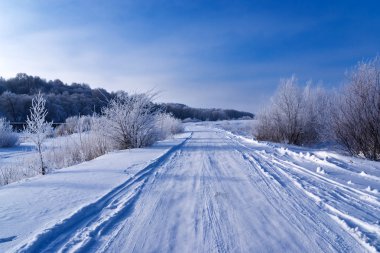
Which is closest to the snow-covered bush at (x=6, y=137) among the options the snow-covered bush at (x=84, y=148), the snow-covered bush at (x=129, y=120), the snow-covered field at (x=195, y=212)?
the snow-covered bush at (x=84, y=148)

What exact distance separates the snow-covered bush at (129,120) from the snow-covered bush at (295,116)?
12.9 metres

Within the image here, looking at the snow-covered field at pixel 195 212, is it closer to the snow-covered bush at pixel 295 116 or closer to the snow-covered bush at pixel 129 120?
the snow-covered bush at pixel 129 120

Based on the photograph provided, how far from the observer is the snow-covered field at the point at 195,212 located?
3.24 m

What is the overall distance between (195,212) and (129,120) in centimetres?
1180

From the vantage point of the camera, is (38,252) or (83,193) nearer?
(38,252)

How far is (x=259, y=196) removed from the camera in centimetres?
523

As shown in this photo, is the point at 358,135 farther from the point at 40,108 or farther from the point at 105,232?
the point at 40,108

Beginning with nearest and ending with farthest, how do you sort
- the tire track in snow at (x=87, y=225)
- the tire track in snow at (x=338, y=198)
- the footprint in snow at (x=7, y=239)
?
the tire track in snow at (x=87, y=225), the footprint in snow at (x=7, y=239), the tire track in snow at (x=338, y=198)

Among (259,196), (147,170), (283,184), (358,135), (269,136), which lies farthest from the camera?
(269,136)

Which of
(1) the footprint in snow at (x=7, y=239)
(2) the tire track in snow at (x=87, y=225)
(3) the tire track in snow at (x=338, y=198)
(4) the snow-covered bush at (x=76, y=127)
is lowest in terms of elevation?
(1) the footprint in snow at (x=7, y=239)

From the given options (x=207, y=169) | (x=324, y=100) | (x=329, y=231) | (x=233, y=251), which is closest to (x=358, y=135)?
(x=207, y=169)

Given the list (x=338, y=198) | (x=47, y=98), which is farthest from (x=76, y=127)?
(x=47, y=98)

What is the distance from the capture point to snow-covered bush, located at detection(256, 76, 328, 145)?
23453 mm

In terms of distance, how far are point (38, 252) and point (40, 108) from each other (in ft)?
24.7
